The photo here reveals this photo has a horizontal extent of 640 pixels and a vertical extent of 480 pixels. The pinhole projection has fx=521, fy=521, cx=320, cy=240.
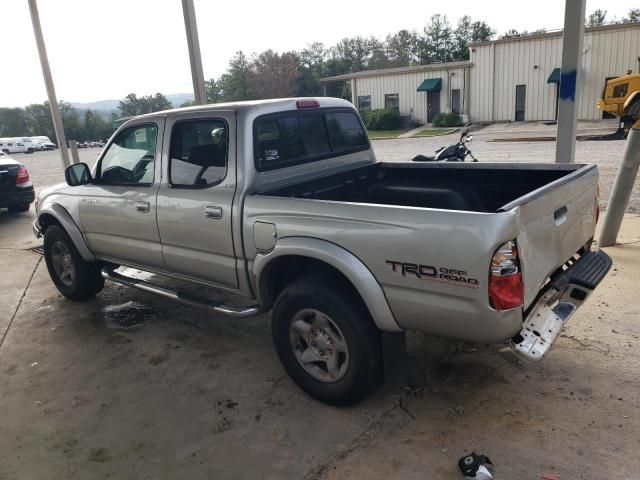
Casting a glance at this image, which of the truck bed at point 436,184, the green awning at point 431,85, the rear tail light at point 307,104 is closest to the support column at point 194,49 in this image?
the rear tail light at point 307,104

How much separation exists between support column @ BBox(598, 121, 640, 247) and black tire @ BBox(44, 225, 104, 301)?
559 cm

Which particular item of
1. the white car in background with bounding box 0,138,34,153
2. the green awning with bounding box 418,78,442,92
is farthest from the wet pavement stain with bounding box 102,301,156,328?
the white car in background with bounding box 0,138,34,153

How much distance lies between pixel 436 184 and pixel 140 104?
49542mm

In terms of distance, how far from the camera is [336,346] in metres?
3.24

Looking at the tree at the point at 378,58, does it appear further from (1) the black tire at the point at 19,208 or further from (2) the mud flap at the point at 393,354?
(2) the mud flap at the point at 393,354

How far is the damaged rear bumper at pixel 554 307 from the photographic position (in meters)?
2.78

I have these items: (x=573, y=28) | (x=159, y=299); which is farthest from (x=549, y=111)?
(x=159, y=299)

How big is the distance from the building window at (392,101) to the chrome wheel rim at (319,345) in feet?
102

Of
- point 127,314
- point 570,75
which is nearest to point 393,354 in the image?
point 127,314

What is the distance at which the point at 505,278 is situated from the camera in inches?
99.3

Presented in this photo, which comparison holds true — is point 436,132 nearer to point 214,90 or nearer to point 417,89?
point 417,89

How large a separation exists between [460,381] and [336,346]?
3.13 ft

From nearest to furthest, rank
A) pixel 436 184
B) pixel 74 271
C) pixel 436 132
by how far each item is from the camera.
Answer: pixel 436 184, pixel 74 271, pixel 436 132

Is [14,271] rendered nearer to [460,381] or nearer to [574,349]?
[460,381]
